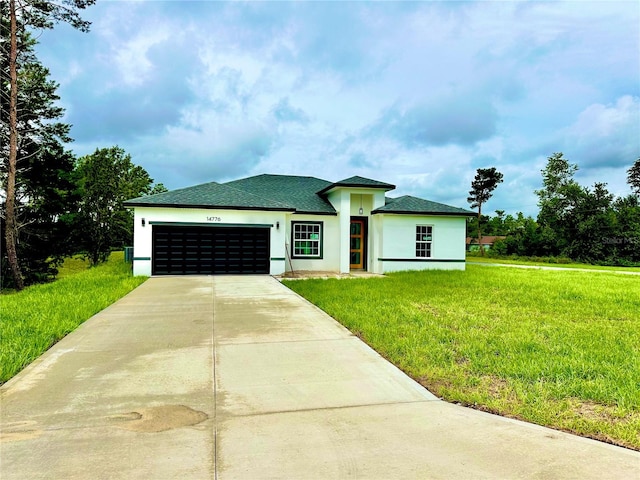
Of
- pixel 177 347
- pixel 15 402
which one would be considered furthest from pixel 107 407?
pixel 177 347

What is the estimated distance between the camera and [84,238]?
2291cm

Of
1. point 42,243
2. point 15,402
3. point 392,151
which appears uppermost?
point 392,151

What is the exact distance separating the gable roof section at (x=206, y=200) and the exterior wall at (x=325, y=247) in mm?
1715

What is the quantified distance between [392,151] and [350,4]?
37.3ft

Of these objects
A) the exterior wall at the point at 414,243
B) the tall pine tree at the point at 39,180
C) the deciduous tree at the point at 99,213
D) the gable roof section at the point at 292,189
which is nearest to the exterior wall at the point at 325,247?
the gable roof section at the point at 292,189

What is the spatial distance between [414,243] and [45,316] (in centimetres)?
1366

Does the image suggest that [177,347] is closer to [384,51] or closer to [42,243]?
[384,51]

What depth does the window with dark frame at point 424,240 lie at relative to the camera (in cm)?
1725

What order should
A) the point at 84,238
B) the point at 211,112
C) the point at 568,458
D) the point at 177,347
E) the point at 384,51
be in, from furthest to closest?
the point at 84,238
the point at 211,112
the point at 384,51
the point at 177,347
the point at 568,458

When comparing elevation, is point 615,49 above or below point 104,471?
above

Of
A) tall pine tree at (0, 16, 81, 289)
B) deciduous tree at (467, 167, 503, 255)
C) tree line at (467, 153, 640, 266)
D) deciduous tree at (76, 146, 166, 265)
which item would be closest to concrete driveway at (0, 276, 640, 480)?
tall pine tree at (0, 16, 81, 289)

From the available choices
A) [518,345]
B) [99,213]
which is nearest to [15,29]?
[99,213]

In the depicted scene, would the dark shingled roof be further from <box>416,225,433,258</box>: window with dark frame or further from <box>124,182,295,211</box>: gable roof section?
<box>416,225,433,258</box>: window with dark frame

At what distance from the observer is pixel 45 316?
7273mm
